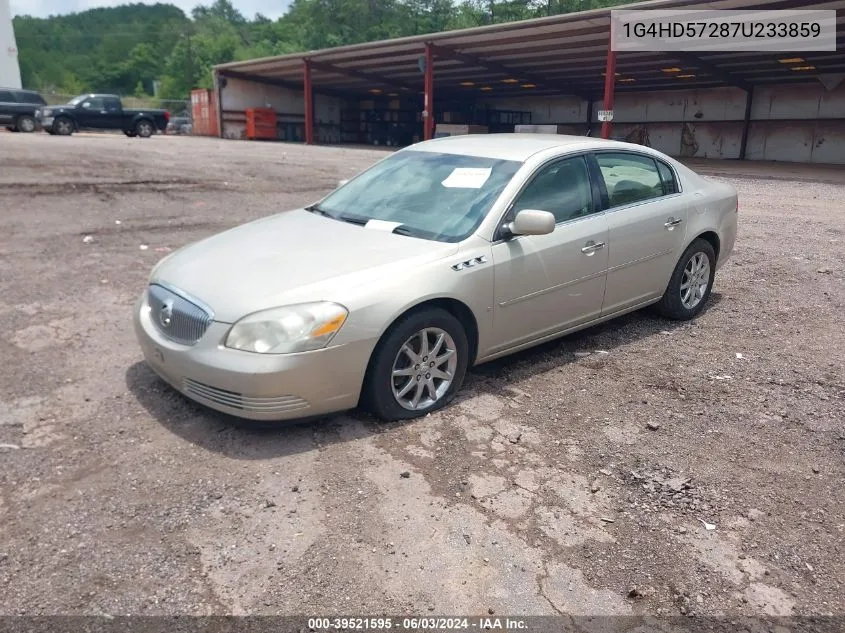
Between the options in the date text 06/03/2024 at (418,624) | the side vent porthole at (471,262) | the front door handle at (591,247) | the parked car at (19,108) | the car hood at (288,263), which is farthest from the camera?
the parked car at (19,108)

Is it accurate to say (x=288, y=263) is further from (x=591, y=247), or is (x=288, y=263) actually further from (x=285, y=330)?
(x=591, y=247)

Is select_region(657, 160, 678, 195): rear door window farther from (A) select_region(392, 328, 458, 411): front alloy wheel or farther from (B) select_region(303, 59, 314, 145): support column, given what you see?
(B) select_region(303, 59, 314, 145): support column

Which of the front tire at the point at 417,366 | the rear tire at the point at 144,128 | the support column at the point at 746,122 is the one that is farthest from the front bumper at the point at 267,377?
the support column at the point at 746,122

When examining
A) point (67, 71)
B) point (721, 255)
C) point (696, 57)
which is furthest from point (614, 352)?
point (67, 71)

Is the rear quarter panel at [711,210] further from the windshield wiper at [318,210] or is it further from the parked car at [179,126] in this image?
the parked car at [179,126]

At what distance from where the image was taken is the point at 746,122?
31.4m

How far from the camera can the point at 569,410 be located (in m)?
4.07

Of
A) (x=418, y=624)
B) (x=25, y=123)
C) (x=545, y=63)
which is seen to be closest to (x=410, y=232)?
(x=418, y=624)

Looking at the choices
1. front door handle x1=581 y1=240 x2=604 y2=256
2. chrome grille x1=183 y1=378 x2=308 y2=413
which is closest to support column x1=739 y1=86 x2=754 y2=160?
front door handle x1=581 y1=240 x2=604 y2=256

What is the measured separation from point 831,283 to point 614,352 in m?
3.39

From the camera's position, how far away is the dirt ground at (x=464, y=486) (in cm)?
255

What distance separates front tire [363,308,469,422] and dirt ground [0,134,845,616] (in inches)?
4.9

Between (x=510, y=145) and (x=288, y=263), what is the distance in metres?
1.98

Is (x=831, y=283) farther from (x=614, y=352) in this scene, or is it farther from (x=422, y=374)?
(x=422, y=374)
